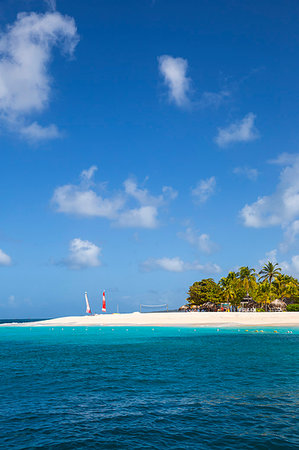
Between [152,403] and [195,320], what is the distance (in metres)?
78.3

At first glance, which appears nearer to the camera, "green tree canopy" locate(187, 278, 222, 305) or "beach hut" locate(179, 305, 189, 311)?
"green tree canopy" locate(187, 278, 222, 305)

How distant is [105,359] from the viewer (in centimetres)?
3547

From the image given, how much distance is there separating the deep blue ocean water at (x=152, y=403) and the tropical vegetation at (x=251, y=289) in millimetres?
79167

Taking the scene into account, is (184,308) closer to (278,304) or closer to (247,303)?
(247,303)

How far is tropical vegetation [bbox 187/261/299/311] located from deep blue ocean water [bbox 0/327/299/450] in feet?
260

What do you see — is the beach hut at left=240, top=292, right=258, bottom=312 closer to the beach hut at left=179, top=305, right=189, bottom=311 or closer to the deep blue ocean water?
the beach hut at left=179, top=305, right=189, bottom=311

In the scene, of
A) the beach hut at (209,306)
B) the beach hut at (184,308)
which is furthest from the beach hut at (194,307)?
the beach hut at (209,306)

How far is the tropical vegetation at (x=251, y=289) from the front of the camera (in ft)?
360

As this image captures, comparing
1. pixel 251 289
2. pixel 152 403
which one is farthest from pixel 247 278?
pixel 152 403

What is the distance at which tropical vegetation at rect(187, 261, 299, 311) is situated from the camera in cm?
10969

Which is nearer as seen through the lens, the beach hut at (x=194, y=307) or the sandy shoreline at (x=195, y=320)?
the sandy shoreline at (x=195, y=320)

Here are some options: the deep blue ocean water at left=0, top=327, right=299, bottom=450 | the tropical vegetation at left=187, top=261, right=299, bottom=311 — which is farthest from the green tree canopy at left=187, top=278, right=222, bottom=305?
the deep blue ocean water at left=0, top=327, right=299, bottom=450

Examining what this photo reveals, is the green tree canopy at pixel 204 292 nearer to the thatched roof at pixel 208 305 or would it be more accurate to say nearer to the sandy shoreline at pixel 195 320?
the thatched roof at pixel 208 305

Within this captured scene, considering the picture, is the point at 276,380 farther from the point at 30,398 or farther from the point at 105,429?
the point at 30,398
